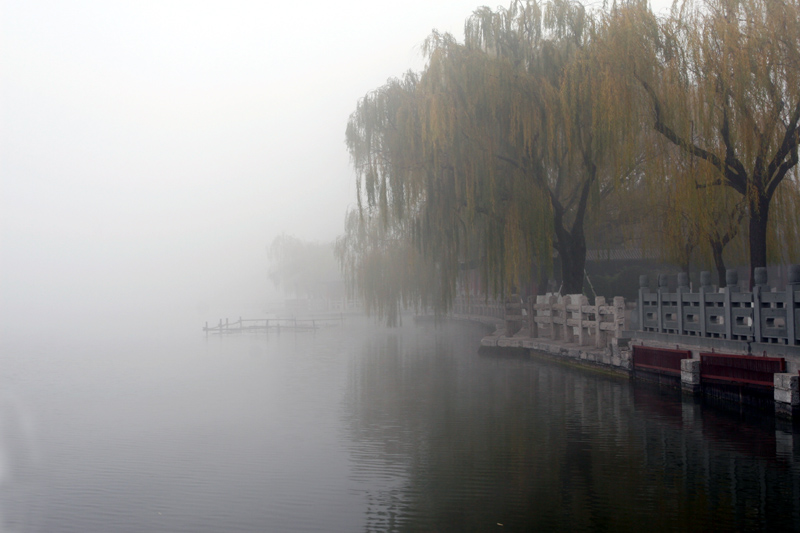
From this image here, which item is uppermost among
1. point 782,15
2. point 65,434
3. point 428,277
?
point 782,15

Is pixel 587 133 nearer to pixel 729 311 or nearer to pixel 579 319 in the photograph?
pixel 579 319

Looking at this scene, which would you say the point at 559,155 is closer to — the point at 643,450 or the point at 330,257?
the point at 643,450

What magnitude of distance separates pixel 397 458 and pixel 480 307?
2797 cm

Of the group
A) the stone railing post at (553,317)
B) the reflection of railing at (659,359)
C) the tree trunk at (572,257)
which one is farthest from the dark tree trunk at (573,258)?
the reflection of railing at (659,359)

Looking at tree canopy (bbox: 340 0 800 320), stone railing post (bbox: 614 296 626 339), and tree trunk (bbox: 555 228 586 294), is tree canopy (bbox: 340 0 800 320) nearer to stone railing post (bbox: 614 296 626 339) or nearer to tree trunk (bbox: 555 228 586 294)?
tree trunk (bbox: 555 228 586 294)

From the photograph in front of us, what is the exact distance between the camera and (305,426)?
1101 cm

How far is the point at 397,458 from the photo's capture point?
8508 mm

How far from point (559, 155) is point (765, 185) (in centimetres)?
492

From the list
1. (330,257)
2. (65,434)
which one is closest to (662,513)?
(65,434)

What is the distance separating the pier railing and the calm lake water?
44.4 inches

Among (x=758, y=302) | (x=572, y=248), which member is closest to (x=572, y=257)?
(x=572, y=248)

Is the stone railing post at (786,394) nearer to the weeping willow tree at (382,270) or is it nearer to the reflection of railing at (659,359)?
the reflection of railing at (659,359)

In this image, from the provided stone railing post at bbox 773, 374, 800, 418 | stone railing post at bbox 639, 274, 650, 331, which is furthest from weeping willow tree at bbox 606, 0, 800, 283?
stone railing post at bbox 773, 374, 800, 418

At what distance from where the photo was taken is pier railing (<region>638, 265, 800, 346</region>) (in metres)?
9.25
